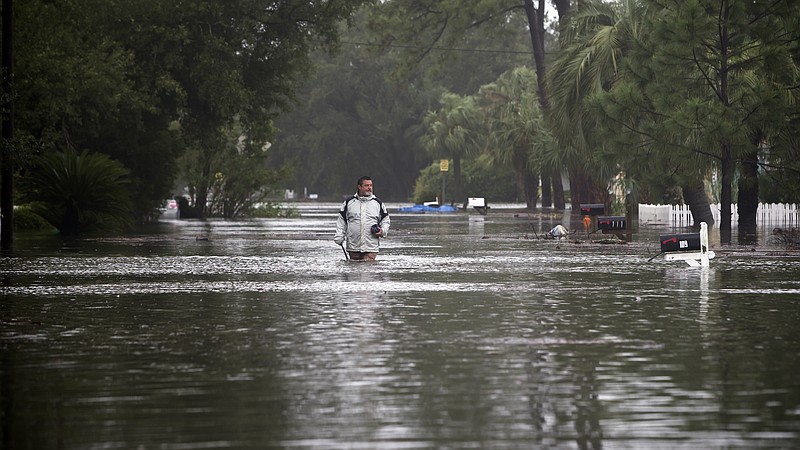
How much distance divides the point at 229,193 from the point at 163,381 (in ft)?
176

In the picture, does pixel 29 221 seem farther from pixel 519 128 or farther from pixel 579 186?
pixel 519 128

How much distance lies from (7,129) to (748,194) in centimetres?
2138

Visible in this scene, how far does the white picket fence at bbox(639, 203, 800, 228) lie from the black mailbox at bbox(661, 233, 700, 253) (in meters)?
21.0

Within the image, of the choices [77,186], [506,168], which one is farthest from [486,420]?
[506,168]

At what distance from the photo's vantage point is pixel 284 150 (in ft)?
424

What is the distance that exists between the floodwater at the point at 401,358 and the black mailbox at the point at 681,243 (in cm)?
83

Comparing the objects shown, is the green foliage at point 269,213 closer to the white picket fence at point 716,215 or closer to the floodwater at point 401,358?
the white picket fence at point 716,215

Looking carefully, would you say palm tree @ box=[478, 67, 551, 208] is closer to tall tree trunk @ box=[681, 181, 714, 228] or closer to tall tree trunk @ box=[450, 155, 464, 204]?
tall tree trunk @ box=[450, 155, 464, 204]

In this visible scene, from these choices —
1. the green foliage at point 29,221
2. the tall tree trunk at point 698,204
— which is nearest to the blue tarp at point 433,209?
the tall tree trunk at point 698,204

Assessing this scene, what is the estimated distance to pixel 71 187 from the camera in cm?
4003

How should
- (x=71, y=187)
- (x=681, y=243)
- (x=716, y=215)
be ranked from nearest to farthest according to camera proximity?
(x=681, y=243)
(x=71, y=187)
(x=716, y=215)

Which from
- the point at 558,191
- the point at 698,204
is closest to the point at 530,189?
the point at 558,191

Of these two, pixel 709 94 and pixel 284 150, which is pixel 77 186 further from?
pixel 284 150

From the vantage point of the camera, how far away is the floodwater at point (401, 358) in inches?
329
